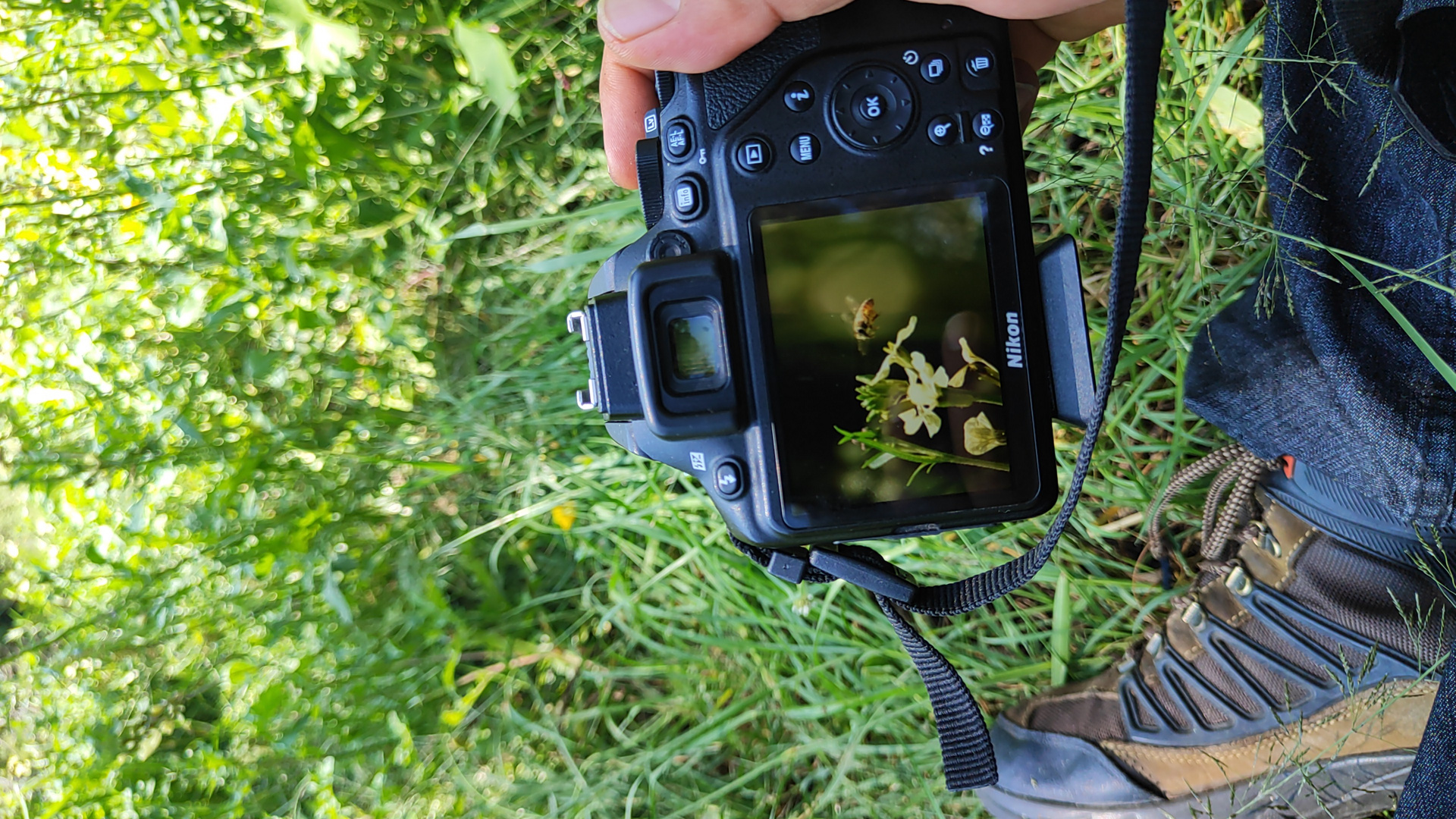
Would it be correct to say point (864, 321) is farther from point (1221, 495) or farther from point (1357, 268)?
point (1221, 495)

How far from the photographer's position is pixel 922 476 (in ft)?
2.90

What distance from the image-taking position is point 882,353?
2.86 ft

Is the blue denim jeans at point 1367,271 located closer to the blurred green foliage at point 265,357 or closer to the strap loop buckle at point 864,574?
the strap loop buckle at point 864,574

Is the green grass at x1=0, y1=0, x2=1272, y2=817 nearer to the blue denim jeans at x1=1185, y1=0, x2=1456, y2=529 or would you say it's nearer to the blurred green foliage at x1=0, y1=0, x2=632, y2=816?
the blurred green foliage at x1=0, y1=0, x2=632, y2=816

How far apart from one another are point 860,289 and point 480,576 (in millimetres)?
913

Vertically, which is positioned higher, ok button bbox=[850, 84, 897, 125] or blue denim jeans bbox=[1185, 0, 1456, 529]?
ok button bbox=[850, 84, 897, 125]

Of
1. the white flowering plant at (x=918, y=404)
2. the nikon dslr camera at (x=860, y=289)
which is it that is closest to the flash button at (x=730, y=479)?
the nikon dslr camera at (x=860, y=289)

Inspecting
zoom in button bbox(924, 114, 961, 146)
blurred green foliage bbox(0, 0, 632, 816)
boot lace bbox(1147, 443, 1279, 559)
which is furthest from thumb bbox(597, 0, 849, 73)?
boot lace bbox(1147, 443, 1279, 559)

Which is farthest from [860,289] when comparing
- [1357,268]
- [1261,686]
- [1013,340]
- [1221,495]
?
[1261,686]

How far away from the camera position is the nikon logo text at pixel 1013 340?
2.86 ft

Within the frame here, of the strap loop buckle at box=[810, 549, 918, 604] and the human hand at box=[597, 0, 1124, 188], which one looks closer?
the human hand at box=[597, 0, 1124, 188]

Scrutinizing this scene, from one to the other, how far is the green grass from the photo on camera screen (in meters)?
0.46

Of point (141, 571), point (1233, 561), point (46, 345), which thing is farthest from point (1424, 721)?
point (46, 345)

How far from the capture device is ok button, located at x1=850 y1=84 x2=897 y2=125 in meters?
0.85
